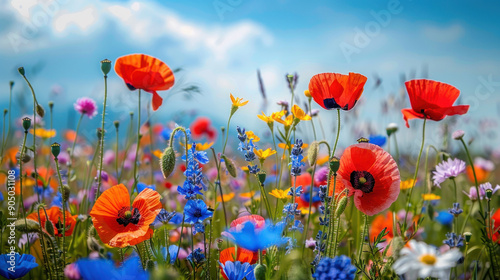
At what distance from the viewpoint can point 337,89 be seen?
136 centimetres

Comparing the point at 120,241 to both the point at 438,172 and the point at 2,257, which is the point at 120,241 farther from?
the point at 438,172

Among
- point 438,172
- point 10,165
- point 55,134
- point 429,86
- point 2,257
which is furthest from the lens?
point 55,134

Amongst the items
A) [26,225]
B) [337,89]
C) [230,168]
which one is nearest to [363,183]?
[337,89]

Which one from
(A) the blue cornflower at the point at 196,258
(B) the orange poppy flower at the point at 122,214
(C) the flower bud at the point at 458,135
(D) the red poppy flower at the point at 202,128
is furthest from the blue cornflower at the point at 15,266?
(D) the red poppy flower at the point at 202,128

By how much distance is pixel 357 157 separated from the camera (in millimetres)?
1368

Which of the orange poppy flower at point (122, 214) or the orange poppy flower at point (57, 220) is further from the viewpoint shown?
the orange poppy flower at point (57, 220)

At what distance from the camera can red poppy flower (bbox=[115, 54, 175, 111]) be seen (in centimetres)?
160

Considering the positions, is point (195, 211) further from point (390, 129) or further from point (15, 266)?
point (390, 129)

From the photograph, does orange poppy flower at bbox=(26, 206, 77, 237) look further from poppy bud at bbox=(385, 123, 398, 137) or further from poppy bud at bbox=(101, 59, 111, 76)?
poppy bud at bbox=(385, 123, 398, 137)

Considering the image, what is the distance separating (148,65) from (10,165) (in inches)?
49.3

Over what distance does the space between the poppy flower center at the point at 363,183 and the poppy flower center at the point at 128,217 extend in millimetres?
696

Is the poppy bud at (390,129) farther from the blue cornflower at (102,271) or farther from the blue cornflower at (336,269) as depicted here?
the blue cornflower at (102,271)

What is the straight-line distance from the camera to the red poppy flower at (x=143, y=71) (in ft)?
5.24

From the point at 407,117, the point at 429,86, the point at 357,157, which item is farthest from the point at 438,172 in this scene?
the point at 357,157
